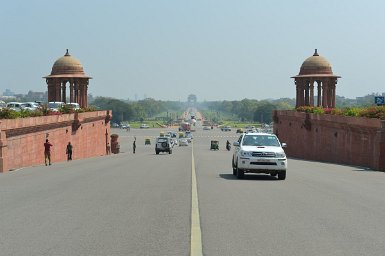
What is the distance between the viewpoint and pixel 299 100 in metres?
79.0

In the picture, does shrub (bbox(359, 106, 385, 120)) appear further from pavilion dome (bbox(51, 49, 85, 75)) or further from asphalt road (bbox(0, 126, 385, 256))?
pavilion dome (bbox(51, 49, 85, 75))

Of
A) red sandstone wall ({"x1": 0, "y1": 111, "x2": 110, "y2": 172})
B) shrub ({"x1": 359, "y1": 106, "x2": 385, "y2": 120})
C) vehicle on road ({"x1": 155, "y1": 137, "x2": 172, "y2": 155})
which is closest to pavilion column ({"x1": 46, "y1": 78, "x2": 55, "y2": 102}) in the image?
red sandstone wall ({"x1": 0, "y1": 111, "x2": 110, "y2": 172})

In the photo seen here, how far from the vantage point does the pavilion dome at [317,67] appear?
251ft

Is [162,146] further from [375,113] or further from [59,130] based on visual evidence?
[375,113]

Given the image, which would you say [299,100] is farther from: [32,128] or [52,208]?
[52,208]

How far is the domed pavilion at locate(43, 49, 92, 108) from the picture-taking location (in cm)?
7656

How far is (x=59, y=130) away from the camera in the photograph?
45.5 metres

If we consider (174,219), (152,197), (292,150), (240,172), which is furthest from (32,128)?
(292,150)

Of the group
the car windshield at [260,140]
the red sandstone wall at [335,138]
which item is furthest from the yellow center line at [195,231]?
the red sandstone wall at [335,138]

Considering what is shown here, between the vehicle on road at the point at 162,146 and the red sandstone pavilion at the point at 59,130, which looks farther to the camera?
the vehicle on road at the point at 162,146

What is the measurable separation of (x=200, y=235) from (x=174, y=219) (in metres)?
1.78

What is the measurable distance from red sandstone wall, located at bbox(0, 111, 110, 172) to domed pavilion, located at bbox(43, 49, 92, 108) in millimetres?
Answer: 8455

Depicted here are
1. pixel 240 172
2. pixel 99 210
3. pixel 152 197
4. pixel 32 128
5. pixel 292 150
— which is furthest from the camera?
pixel 292 150

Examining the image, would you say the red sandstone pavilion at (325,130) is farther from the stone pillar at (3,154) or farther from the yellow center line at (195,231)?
the yellow center line at (195,231)
